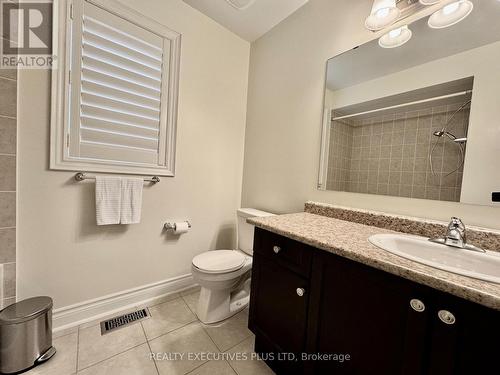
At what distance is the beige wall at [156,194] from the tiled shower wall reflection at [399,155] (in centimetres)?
107

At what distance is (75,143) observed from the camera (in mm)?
1334

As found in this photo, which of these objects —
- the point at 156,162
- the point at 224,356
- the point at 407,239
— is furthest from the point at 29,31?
the point at 407,239

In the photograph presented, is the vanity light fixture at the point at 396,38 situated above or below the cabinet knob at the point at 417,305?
above

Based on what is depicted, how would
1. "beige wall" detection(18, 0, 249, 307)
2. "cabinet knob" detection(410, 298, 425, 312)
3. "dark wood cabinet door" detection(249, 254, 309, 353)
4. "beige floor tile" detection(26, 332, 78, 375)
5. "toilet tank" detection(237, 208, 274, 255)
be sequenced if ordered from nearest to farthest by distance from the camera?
"cabinet knob" detection(410, 298, 425, 312) < "dark wood cabinet door" detection(249, 254, 309, 353) < "beige floor tile" detection(26, 332, 78, 375) < "beige wall" detection(18, 0, 249, 307) < "toilet tank" detection(237, 208, 274, 255)

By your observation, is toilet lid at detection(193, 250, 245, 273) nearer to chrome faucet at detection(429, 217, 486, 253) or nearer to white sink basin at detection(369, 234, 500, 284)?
white sink basin at detection(369, 234, 500, 284)

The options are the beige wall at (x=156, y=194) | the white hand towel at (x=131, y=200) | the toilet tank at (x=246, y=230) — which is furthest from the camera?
the toilet tank at (x=246, y=230)

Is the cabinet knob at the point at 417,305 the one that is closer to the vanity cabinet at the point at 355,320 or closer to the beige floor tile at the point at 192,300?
the vanity cabinet at the point at 355,320

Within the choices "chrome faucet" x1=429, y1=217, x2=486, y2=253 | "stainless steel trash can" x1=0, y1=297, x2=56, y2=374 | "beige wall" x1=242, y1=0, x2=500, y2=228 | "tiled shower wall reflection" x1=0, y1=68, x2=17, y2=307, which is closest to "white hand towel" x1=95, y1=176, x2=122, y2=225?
"tiled shower wall reflection" x1=0, y1=68, x2=17, y2=307

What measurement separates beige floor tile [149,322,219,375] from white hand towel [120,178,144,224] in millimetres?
816

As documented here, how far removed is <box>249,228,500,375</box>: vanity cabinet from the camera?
1.85 ft

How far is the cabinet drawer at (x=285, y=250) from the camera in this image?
37.4 inches

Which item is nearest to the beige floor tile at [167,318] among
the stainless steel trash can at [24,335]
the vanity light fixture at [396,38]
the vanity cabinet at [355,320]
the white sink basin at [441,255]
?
the stainless steel trash can at [24,335]

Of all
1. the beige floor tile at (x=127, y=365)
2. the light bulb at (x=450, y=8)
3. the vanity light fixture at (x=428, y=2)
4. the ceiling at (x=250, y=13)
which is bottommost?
Result: the beige floor tile at (x=127, y=365)

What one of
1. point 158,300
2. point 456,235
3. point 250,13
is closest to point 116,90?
point 250,13
